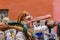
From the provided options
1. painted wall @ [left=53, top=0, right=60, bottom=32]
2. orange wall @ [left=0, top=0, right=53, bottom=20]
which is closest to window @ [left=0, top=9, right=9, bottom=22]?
orange wall @ [left=0, top=0, right=53, bottom=20]

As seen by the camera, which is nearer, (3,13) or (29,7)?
(29,7)

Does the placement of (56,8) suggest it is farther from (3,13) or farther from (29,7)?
(3,13)

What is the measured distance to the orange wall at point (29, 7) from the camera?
3.95 meters

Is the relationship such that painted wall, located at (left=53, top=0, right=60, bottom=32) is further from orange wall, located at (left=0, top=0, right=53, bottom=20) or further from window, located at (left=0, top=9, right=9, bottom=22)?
window, located at (left=0, top=9, right=9, bottom=22)

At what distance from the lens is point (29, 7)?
397 centimetres

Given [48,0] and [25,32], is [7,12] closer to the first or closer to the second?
[48,0]

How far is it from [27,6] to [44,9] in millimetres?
342

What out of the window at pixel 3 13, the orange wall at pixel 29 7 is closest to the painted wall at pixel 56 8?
the orange wall at pixel 29 7

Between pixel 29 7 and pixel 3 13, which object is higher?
pixel 29 7

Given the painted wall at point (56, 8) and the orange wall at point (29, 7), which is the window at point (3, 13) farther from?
the painted wall at point (56, 8)

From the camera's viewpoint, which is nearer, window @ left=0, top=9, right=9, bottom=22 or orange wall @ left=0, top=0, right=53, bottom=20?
orange wall @ left=0, top=0, right=53, bottom=20

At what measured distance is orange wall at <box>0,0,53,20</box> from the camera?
3.95m

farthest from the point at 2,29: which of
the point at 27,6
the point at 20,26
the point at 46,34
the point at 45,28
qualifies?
the point at 27,6

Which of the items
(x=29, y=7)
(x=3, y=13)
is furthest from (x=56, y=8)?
(x=3, y=13)
